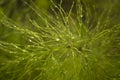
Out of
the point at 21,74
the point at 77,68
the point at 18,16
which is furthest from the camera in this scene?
the point at 18,16

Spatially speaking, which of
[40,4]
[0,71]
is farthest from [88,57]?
[40,4]

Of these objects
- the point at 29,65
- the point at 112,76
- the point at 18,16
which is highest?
the point at 18,16

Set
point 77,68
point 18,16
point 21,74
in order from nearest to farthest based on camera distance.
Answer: point 77,68, point 21,74, point 18,16

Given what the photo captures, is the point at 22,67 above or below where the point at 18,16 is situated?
below

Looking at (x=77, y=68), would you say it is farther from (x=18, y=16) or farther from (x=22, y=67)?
(x=18, y=16)

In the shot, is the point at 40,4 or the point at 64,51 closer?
the point at 64,51

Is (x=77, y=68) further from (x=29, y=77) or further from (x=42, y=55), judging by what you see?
(x=29, y=77)

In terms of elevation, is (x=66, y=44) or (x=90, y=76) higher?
(x=66, y=44)

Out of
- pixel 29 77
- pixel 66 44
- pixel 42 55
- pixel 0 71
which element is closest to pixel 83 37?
pixel 66 44
